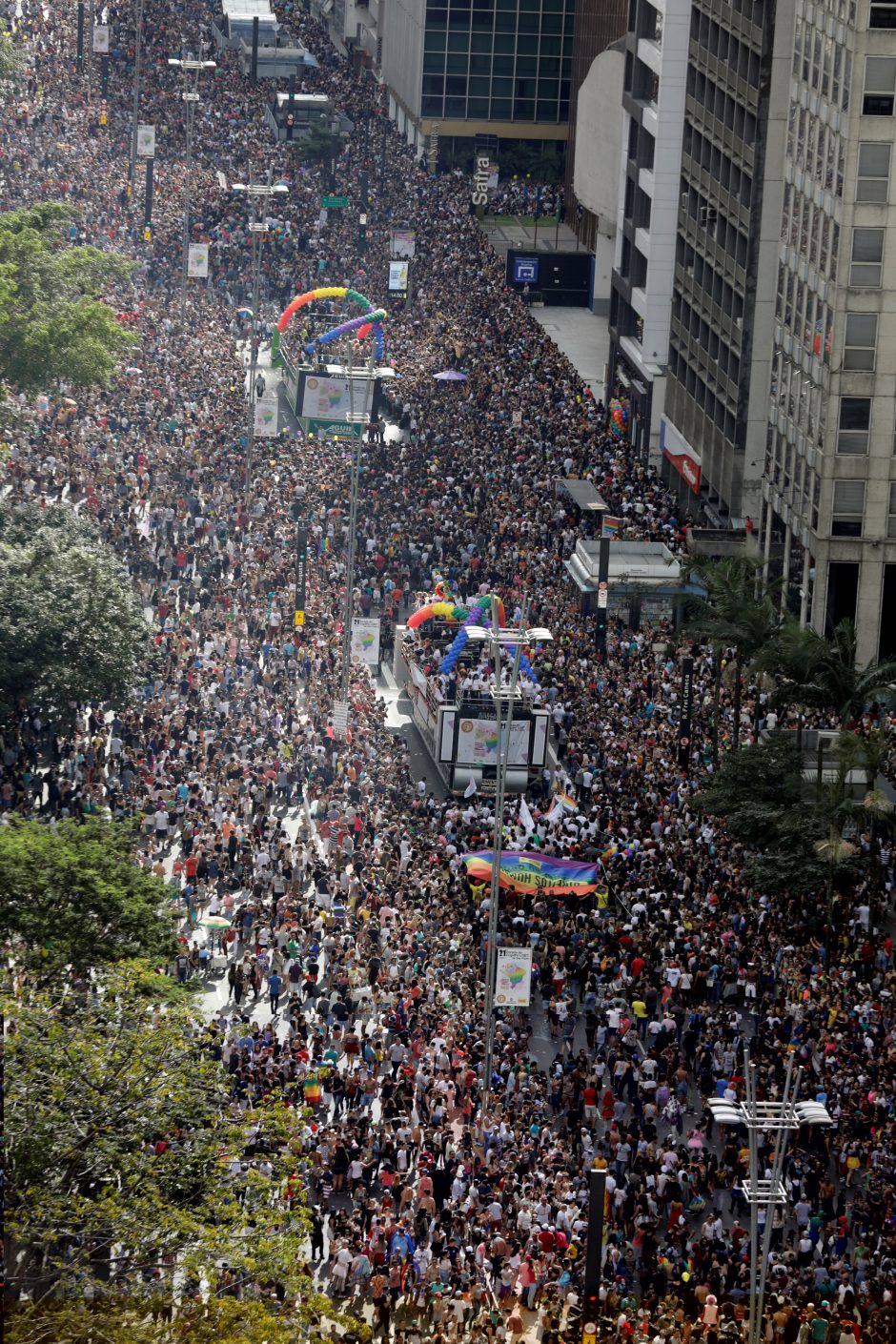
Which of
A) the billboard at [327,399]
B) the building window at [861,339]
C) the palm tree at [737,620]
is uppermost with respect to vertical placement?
the building window at [861,339]

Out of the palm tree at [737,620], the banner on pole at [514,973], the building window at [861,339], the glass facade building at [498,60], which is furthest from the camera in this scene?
the glass facade building at [498,60]

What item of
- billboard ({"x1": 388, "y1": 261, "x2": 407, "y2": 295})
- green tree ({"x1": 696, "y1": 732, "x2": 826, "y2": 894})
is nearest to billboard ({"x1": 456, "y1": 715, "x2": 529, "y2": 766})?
green tree ({"x1": 696, "y1": 732, "x2": 826, "y2": 894})

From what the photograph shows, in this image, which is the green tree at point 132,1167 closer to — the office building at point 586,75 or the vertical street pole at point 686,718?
the vertical street pole at point 686,718

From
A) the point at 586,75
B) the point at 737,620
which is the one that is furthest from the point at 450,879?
the point at 586,75

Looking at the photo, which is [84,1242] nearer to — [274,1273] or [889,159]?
[274,1273]

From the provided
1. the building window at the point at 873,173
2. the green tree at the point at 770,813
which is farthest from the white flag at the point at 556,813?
the building window at the point at 873,173

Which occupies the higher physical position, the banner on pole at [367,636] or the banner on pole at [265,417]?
the banner on pole at [265,417]
